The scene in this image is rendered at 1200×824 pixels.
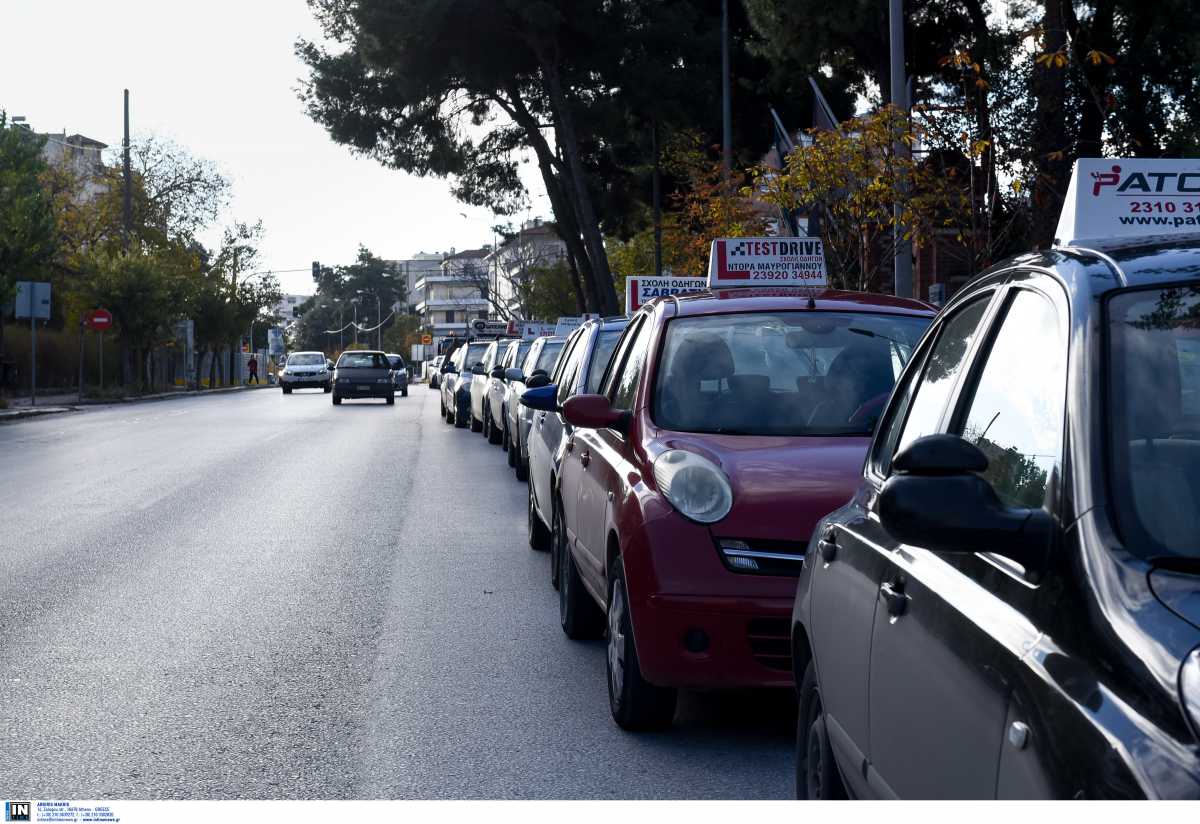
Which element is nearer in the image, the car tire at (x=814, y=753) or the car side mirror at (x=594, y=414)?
the car tire at (x=814, y=753)

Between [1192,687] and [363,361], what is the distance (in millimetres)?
43806

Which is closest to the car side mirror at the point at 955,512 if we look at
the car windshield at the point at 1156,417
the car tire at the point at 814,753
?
the car windshield at the point at 1156,417

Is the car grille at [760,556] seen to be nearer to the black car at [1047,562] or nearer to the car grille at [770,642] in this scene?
the car grille at [770,642]

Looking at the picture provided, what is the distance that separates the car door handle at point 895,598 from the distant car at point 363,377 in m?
42.1

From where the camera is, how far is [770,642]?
5.64 metres

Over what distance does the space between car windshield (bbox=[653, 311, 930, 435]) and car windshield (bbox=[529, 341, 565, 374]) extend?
13314 mm

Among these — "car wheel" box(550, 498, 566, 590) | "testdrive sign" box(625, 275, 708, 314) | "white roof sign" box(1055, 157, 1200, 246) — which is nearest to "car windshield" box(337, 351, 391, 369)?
"testdrive sign" box(625, 275, 708, 314)

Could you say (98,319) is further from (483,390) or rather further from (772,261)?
(772,261)

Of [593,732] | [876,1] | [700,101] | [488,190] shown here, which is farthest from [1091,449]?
[488,190]

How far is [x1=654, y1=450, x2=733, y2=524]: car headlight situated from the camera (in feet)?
18.9

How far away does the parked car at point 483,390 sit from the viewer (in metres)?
26.1

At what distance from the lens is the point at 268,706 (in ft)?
20.8

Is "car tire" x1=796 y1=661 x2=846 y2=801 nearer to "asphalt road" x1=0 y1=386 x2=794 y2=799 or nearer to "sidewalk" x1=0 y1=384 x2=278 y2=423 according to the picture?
"asphalt road" x1=0 y1=386 x2=794 y2=799
